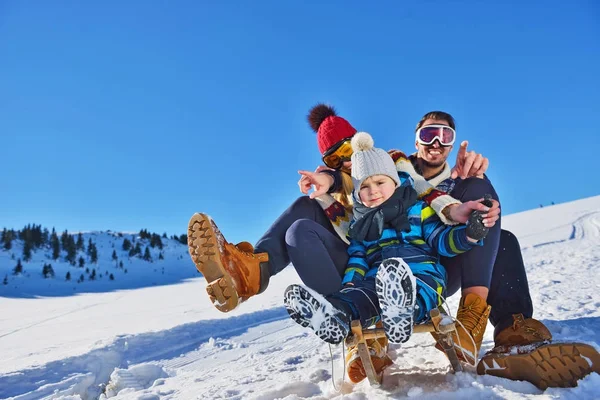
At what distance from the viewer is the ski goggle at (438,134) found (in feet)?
8.62

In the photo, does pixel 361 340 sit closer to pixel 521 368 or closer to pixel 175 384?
pixel 521 368

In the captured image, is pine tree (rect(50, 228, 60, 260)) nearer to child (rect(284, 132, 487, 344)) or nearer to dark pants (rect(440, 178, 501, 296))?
child (rect(284, 132, 487, 344))

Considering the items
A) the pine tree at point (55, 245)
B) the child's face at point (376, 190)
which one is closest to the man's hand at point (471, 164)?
the child's face at point (376, 190)

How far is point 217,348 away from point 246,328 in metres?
0.91

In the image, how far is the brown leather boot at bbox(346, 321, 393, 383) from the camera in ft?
6.30

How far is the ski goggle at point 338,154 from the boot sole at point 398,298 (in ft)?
5.22

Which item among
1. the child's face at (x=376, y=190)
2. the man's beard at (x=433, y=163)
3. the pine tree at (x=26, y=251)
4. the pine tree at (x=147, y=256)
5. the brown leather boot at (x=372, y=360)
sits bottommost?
the brown leather boot at (x=372, y=360)

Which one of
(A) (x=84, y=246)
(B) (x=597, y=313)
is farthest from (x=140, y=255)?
(B) (x=597, y=313)

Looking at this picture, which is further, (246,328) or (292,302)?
(246,328)

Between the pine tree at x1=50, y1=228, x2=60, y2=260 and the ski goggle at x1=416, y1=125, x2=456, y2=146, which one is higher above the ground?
the pine tree at x1=50, y1=228, x2=60, y2=260

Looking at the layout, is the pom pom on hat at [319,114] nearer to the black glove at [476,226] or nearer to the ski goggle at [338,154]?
the ski goggle at [338,154]

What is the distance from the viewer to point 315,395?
1945 millimetres

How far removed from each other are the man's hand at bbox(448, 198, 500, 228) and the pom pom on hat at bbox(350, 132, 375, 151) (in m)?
0.56

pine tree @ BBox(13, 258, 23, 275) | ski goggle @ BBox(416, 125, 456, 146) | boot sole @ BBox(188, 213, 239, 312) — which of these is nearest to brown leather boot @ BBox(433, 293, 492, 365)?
boot sole @ BBox(188, 213, 239, 312)
